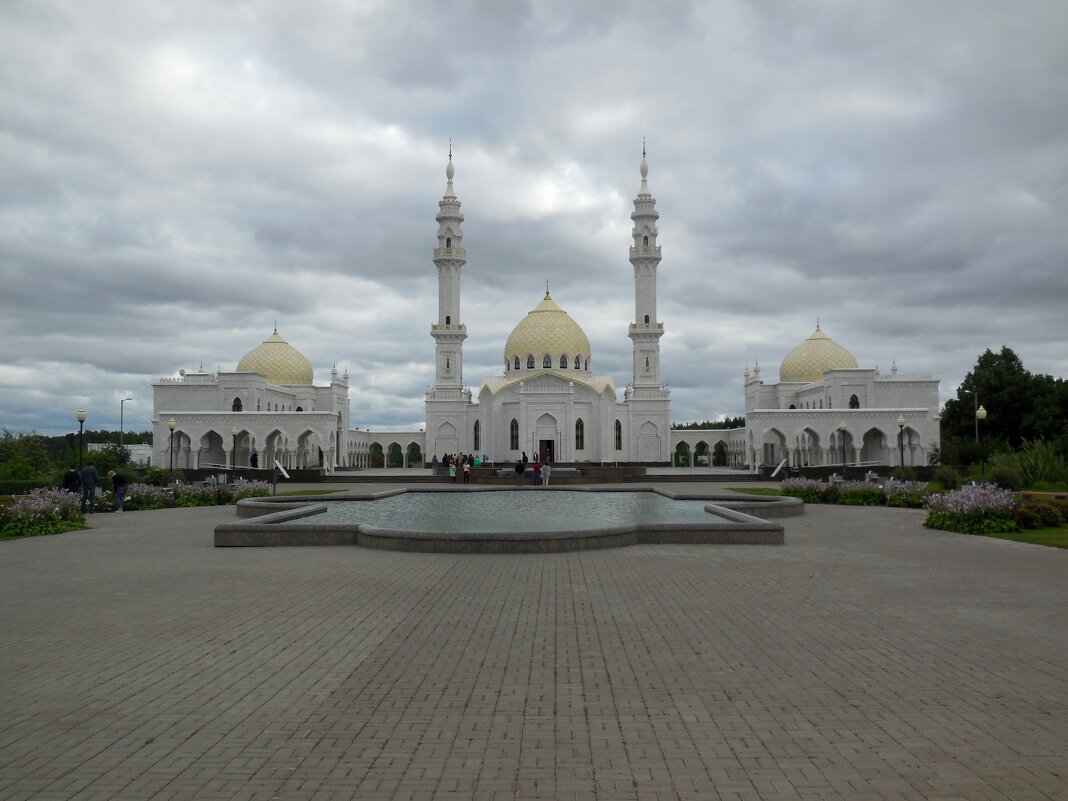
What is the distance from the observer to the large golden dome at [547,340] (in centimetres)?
5350

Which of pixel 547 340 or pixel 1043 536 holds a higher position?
pixel 547 340

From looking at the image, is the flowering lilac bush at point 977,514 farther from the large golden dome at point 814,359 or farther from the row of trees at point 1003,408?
the large golden dome at point 814,359

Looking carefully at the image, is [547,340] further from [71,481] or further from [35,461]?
[71,481]

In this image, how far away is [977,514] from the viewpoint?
52.4ft

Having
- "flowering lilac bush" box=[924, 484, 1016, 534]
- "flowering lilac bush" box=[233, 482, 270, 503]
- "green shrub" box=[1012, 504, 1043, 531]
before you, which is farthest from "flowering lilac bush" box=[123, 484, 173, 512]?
"green shrub" box=[1012, 504, 1043, 531]

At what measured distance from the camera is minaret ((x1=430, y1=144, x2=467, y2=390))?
5175 cm

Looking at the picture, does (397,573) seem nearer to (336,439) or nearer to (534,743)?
(534,743)

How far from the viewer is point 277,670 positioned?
247 inches

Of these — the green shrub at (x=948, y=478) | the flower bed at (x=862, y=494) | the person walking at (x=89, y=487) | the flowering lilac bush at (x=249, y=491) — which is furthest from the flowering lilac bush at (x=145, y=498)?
the green shrub at (x=948, y=478)

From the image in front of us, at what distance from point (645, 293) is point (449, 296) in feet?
39.6

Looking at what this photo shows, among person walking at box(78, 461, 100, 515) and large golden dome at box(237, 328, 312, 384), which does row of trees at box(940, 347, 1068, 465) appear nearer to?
person walking at box(78, 461, 100, 515)

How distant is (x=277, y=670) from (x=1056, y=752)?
5.02 metres

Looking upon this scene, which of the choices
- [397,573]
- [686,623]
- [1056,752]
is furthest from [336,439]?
[1056,752]

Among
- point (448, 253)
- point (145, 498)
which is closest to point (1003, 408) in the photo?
point (448, 253)
